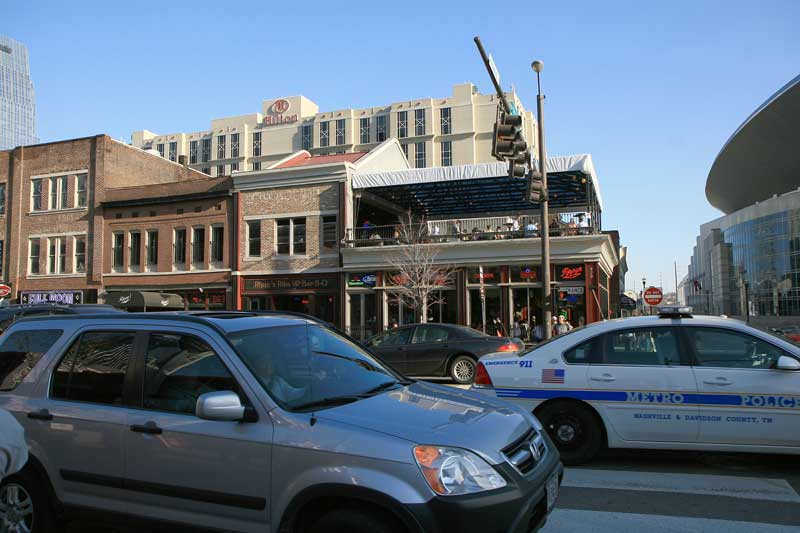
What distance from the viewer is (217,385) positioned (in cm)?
391

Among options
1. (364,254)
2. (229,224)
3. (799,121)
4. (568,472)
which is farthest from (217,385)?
Result: (799,121)

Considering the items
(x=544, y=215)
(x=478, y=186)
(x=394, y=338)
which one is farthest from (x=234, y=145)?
(x=394, y=338)

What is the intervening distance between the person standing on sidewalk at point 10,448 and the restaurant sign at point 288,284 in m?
26.2

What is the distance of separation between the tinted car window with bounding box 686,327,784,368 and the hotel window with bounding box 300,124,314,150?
86.0 m

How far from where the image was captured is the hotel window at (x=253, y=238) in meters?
30.6

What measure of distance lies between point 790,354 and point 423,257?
812 inches

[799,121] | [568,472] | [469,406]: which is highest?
[799,121]

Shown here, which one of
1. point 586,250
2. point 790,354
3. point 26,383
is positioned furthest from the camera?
point 586,250

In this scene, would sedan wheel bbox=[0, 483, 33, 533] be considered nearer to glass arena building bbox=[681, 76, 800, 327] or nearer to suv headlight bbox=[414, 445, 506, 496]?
suv headlight bbox=[414, 445, 506, 496]

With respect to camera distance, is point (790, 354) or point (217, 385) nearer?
point (217, 385)

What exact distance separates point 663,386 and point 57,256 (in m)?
37.1

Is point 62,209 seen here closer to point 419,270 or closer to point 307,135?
point 419,270

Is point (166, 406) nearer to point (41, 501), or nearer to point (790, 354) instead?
point (41, 501)

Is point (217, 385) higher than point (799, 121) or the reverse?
the reverse
